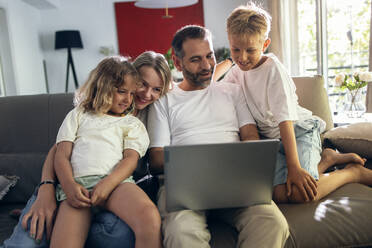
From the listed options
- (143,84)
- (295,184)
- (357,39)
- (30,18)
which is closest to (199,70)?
(143,84)

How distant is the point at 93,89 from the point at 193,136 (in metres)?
0.44

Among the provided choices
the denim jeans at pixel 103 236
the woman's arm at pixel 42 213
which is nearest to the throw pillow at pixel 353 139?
the denim jeans at pixel 103 236

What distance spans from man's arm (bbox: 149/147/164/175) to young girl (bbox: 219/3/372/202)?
0.44 meters

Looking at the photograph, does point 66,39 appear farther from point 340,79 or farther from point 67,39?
point 340,79

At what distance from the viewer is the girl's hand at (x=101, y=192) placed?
110 centimetres

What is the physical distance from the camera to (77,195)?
1.09m

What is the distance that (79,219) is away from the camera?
1.08 m

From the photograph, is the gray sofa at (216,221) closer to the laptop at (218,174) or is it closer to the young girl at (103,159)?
the laptop at (218,174)

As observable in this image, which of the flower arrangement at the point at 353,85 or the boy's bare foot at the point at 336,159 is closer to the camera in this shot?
the boy's bare foot at the point at 336,159

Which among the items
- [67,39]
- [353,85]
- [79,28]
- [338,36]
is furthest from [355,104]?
[79,28]

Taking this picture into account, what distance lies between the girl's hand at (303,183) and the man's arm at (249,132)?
0.76ft

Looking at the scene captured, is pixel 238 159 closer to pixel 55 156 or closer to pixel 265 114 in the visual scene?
pixel 265 114

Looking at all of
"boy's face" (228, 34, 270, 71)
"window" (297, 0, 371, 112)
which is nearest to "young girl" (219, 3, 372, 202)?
"boy's face" (228, 34, 270, 71)

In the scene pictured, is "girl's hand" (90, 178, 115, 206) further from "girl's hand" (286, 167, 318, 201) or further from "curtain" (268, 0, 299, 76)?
"curtain" (268, 0, 299, 76)
